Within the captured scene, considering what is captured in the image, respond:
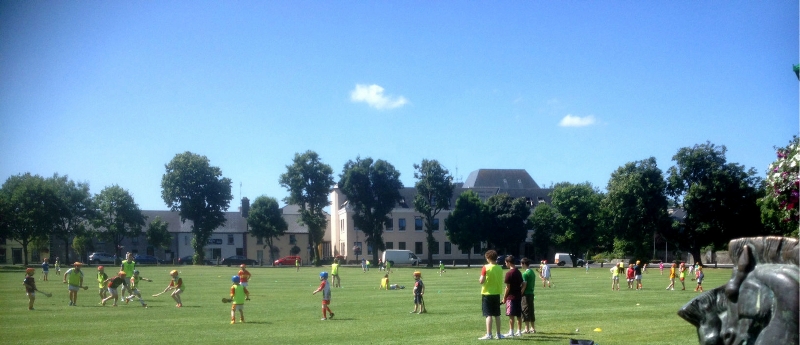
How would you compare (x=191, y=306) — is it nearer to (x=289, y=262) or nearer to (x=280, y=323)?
(x=280, y=323)

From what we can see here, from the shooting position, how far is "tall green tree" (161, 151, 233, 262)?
297 ft

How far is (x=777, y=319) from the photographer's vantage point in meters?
3.40

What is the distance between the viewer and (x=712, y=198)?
225ft

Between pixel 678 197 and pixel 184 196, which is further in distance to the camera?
pixel 184 196

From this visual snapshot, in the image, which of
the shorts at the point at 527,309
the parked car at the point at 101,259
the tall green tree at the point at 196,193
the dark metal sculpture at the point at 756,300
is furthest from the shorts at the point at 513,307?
the parked car at the point at 101,259

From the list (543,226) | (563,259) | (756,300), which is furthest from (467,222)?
→ (756,300)

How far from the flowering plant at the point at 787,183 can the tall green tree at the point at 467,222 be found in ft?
253

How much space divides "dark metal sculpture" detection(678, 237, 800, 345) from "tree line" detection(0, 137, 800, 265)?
231 feet

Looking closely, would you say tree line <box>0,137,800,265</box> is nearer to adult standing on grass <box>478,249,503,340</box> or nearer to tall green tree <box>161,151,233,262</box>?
tall green tree <box>161,151,233,262</box>

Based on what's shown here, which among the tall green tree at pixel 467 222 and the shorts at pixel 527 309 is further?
the tall green tree at pixel 467 222

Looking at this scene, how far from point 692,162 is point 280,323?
60852 millimetres

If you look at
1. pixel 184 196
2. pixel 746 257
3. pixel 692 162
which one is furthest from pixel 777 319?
pixel 184 196

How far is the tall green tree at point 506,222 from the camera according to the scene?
282ft

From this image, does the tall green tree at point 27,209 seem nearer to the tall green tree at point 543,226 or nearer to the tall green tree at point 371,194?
the tall green tree at point 371,194
